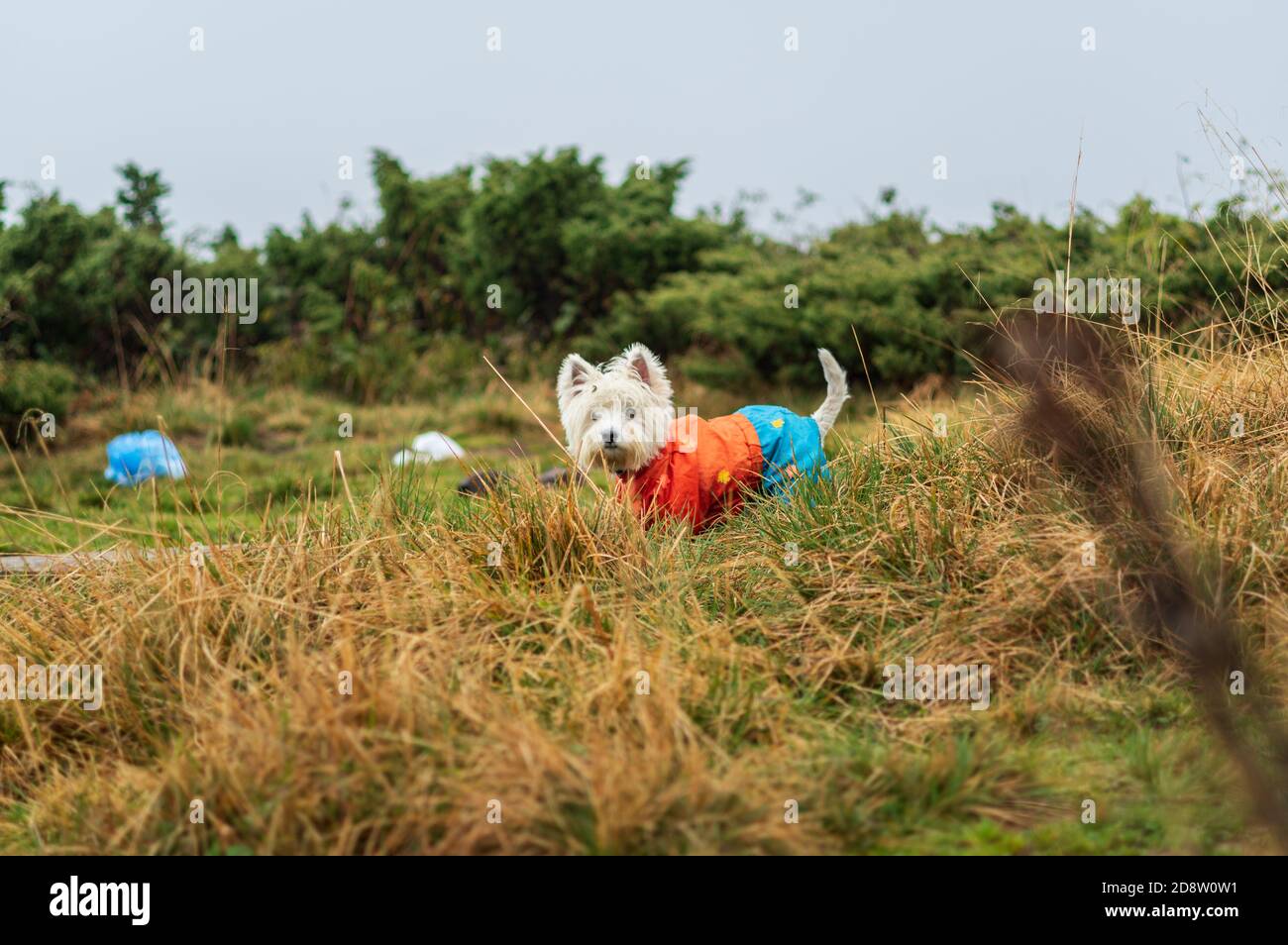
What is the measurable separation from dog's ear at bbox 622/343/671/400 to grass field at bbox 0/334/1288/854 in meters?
0.91

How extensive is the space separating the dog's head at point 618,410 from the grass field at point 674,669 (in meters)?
0.46

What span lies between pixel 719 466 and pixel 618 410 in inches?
23.1

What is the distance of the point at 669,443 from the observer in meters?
5.75

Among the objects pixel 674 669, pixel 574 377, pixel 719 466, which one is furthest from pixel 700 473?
pixel 674 669

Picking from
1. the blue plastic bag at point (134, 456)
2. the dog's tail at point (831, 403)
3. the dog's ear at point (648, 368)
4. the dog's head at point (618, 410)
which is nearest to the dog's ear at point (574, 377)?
the dog's head at point (618, 410)

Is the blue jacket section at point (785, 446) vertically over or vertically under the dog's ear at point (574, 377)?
under

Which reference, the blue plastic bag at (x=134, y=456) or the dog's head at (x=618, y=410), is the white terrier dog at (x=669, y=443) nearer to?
the dog's head at (x=618, y=410)

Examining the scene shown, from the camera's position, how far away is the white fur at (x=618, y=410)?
18.5ft

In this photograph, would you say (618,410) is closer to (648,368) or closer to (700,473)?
(648,368)

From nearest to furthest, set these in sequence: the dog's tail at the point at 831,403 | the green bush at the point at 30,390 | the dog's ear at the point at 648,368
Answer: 1. the dog's ear at the point at 648,368
2. the dog's tail at the point at 831,403
3. the green bush at the point at 30,390

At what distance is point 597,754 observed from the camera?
3002mm

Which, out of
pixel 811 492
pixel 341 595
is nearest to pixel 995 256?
pixel 811 492

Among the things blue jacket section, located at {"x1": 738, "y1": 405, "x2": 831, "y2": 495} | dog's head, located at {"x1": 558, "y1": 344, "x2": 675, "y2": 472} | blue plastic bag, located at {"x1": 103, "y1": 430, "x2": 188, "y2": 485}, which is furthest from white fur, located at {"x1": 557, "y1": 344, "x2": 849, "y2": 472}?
blue plastic bag, located at {"x1": 103, "y1": 430, "x2": 188, "y2": 485}

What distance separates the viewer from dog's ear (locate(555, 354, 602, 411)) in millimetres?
5918
